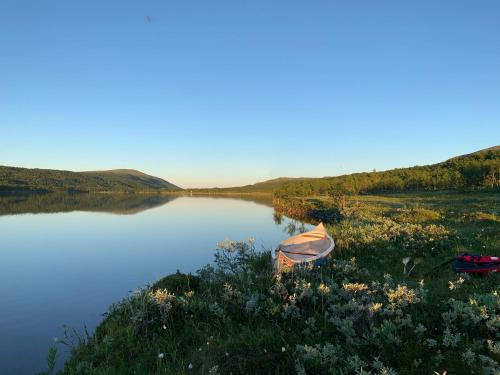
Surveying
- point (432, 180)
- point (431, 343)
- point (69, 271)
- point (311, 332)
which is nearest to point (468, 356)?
point (431, 343)

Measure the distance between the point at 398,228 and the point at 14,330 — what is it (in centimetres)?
2082

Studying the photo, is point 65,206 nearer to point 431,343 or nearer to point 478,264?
point 478,264

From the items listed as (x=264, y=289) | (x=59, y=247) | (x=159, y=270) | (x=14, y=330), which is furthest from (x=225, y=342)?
(x=59, y=247)

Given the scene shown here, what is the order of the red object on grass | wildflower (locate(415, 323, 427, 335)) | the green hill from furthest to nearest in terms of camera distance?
the green hill < the red object on grass < wildflower (locate(415, 323, 427, 335))

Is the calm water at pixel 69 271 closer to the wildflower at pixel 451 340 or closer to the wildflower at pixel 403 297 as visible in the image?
the wildflower at pixel 403 297

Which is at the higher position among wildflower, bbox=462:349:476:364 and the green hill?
the green hill

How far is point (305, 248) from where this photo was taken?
17.6 m

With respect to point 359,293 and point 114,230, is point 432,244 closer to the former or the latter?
point 359,293

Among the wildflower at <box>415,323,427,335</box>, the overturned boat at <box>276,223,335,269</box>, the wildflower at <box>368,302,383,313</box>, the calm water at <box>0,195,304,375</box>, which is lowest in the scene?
the calm water at <box>0,195,304,375</box>

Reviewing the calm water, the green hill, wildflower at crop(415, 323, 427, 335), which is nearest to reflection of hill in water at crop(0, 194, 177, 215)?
the calm water

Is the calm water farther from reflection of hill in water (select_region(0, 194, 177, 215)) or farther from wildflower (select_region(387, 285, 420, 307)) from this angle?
reflection of hill in water (select_region(0, 194, 177, 215))

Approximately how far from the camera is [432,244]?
16.4 m

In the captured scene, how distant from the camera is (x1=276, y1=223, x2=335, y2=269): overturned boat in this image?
13.9 metres

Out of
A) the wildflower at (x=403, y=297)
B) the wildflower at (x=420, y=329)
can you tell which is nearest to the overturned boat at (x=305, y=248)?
the wildflower at (x=403, y=297)
